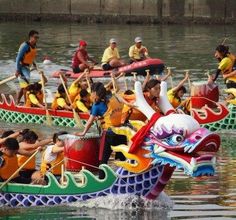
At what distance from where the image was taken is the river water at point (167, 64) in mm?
14336

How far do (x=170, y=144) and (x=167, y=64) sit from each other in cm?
1983

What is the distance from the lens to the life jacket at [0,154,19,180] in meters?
14.6

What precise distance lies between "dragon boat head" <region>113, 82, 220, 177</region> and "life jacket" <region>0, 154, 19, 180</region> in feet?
5.24

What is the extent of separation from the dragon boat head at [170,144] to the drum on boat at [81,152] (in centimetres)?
169

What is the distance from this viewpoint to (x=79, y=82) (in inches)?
872

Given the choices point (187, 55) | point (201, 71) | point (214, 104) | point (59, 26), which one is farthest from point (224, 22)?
point (214, 104)

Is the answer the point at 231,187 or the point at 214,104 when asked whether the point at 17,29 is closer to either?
the point at 214,104

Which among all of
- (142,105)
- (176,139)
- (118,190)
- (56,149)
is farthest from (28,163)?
(176,139)

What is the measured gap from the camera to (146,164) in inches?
544

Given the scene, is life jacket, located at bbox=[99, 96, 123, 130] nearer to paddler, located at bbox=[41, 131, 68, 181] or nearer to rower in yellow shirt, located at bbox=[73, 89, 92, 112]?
paddler, located at bbox=[41, 131, 68, 181]

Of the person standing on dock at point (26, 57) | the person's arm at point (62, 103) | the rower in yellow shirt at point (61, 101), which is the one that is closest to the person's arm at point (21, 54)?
the person standing on dock at point (26, 57)

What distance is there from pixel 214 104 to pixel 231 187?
6011 millimetres

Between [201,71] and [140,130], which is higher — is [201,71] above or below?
below

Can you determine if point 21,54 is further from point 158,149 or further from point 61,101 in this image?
point 158,149
